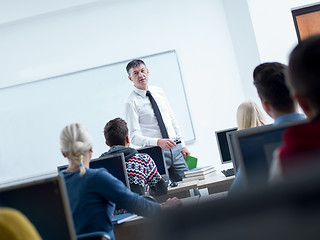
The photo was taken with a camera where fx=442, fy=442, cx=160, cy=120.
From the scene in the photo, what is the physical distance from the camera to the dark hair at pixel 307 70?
940mm

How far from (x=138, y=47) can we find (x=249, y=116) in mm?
3209

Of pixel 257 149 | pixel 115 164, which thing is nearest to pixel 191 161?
pixel 115 164

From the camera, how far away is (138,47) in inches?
Result: 244

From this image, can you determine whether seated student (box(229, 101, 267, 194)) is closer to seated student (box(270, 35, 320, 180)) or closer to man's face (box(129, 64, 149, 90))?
man's face (box(129, 64, 149, 90))

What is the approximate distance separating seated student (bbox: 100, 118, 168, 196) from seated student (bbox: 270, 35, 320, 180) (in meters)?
2.25

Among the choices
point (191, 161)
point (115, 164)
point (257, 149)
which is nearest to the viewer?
point (257, 149)

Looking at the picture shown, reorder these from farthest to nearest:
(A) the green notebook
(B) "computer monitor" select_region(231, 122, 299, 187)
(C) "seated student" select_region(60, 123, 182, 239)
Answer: (A) the green notebook, (C) "seated student" select_region(60, 123, 182, 239), (B) "computer monitor" select_region(231, 122, 299, 187)

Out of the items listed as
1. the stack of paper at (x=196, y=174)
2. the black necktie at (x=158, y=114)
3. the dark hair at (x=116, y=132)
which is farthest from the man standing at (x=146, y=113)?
the dark hair at (x=116, y=132)

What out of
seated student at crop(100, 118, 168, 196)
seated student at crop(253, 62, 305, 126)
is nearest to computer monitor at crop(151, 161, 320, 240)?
seated student at crop(253, 62, 305, 126)

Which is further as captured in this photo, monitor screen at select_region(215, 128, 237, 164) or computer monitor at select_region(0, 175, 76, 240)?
monitor screen at select_region(215, 128, 237, 164)

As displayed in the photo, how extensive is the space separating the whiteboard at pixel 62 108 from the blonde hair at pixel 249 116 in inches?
109

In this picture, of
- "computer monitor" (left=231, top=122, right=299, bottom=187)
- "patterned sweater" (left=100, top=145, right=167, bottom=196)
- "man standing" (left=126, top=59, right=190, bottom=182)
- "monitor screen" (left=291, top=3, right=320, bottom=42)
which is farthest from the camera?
"monitor screen" (left=291, top=3, right=320, bottom=42)

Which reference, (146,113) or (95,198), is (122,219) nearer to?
(95,198)

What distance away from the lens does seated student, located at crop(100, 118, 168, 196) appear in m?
3.23
